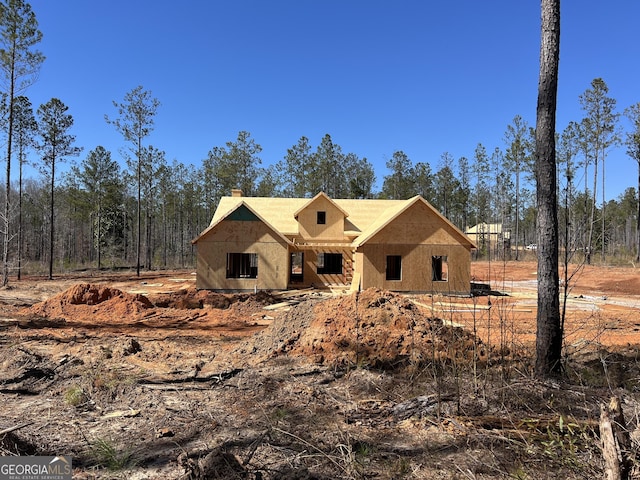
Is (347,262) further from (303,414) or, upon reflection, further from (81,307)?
(303,414)

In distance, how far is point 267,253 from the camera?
808 inches

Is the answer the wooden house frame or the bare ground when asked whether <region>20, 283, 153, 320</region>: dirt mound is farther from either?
the wooden house frame

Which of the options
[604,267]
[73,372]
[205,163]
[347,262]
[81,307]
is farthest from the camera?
[205,163]

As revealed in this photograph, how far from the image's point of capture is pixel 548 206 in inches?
234

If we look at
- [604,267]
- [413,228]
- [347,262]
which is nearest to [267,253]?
[347,262]

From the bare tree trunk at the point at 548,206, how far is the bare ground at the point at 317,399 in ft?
1.46

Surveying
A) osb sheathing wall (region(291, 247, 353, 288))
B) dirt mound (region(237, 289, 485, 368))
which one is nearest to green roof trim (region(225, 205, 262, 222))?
osb sheathing wall (region(291, 247, 353, 288))

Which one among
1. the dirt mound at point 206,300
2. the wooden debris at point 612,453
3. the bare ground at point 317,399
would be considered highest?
the wooden debris at point 612,453

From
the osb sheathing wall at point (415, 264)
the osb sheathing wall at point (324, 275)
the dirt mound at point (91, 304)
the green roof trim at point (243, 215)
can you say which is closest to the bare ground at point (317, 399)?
the dirt mound at point (91, 304)

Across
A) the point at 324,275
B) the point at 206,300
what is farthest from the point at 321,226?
the point at 206,300

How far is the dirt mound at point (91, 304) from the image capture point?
14156mm

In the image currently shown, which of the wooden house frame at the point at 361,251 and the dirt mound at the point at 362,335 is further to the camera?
the wooden house frame at the point at 361,251

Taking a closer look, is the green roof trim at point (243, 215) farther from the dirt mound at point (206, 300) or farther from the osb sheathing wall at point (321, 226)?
the dirt mound at point (206, 300)

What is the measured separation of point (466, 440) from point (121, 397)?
17.2 feet
